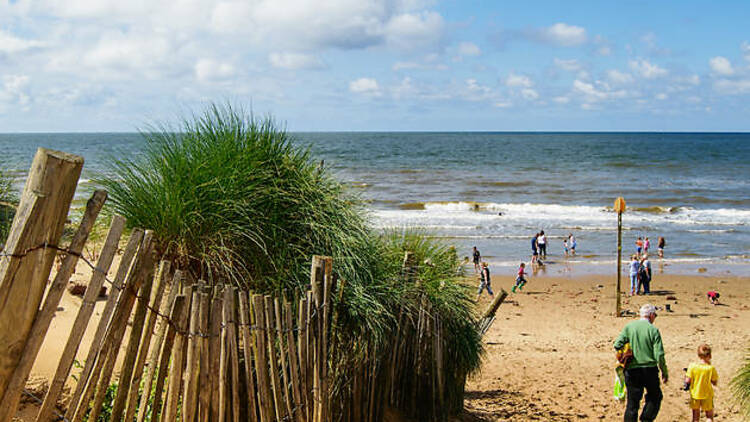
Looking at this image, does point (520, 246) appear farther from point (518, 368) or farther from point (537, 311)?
point (518, 368)

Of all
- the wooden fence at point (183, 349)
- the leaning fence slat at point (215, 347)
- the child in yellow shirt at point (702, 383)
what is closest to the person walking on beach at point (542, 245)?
the child in yellow shirt at point (702, 383)

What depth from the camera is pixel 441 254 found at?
24.7ft

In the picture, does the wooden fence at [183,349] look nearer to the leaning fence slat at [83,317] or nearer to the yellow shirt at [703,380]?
the leaning fence slat at [83,317]

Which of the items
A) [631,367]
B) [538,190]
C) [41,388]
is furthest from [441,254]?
[538,190]

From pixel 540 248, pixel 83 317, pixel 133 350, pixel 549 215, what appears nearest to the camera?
pixel 83 317

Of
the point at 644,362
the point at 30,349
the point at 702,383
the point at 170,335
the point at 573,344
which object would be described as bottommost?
the point at 573,344

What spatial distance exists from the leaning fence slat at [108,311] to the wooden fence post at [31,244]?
0.42m

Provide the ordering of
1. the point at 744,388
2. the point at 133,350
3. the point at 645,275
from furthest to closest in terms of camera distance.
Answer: the point at 645,275, the point at 744,388, the point at 133,350

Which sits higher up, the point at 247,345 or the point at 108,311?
the point at 108,311

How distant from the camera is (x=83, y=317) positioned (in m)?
2.94

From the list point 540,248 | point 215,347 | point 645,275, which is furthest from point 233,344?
point 540,248

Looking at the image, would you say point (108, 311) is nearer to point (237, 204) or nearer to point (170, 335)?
point (170, 335)

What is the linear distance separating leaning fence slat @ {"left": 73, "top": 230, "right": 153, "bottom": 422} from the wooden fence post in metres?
0.54

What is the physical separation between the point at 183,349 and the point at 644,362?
5.40 metres
